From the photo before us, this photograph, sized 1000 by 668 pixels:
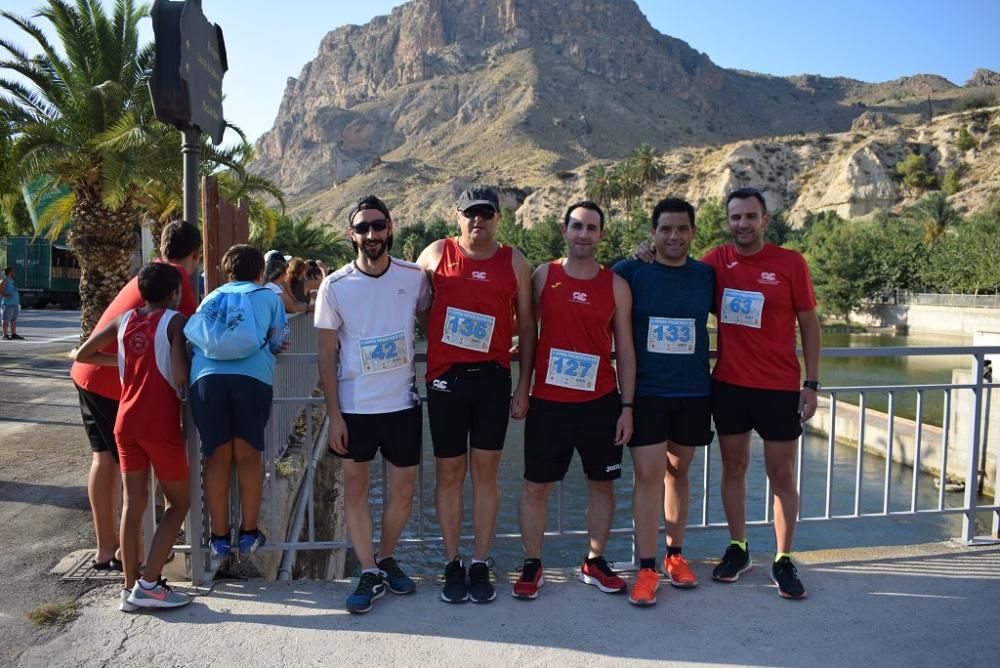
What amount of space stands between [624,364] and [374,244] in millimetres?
1510

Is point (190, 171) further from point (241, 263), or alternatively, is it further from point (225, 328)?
point (225, 328)

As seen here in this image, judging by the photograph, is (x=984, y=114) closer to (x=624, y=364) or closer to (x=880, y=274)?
(x=880, y=274)

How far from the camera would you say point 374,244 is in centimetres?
381

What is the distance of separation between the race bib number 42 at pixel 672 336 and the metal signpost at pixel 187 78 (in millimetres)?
2927

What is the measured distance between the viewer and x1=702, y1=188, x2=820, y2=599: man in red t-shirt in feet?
13.5

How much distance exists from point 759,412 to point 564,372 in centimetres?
118

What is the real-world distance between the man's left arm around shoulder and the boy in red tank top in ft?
11.3

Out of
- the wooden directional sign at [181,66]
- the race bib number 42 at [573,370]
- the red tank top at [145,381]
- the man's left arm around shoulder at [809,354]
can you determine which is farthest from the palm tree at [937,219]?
the red tank top at [145,381]

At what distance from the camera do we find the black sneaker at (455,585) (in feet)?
12.7

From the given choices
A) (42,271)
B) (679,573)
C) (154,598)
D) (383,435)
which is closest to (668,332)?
(679,573)

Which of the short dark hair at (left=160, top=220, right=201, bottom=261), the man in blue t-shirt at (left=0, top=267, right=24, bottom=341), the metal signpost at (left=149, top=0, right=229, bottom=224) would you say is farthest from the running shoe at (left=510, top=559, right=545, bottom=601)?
the man in blue t-shirt at (left=0, top=267, right=24, bottom=341)

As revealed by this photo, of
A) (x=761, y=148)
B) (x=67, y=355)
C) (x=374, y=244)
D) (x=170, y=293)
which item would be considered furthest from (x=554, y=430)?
(x=761, y=148)

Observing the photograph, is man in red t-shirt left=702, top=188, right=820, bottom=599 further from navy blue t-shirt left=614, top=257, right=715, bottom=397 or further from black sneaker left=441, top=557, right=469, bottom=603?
black sneaker left=441, top=557, right=469, bottom=603

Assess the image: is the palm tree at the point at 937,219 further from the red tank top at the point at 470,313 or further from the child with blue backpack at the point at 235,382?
the child with blue backpack at the point at 235,382
